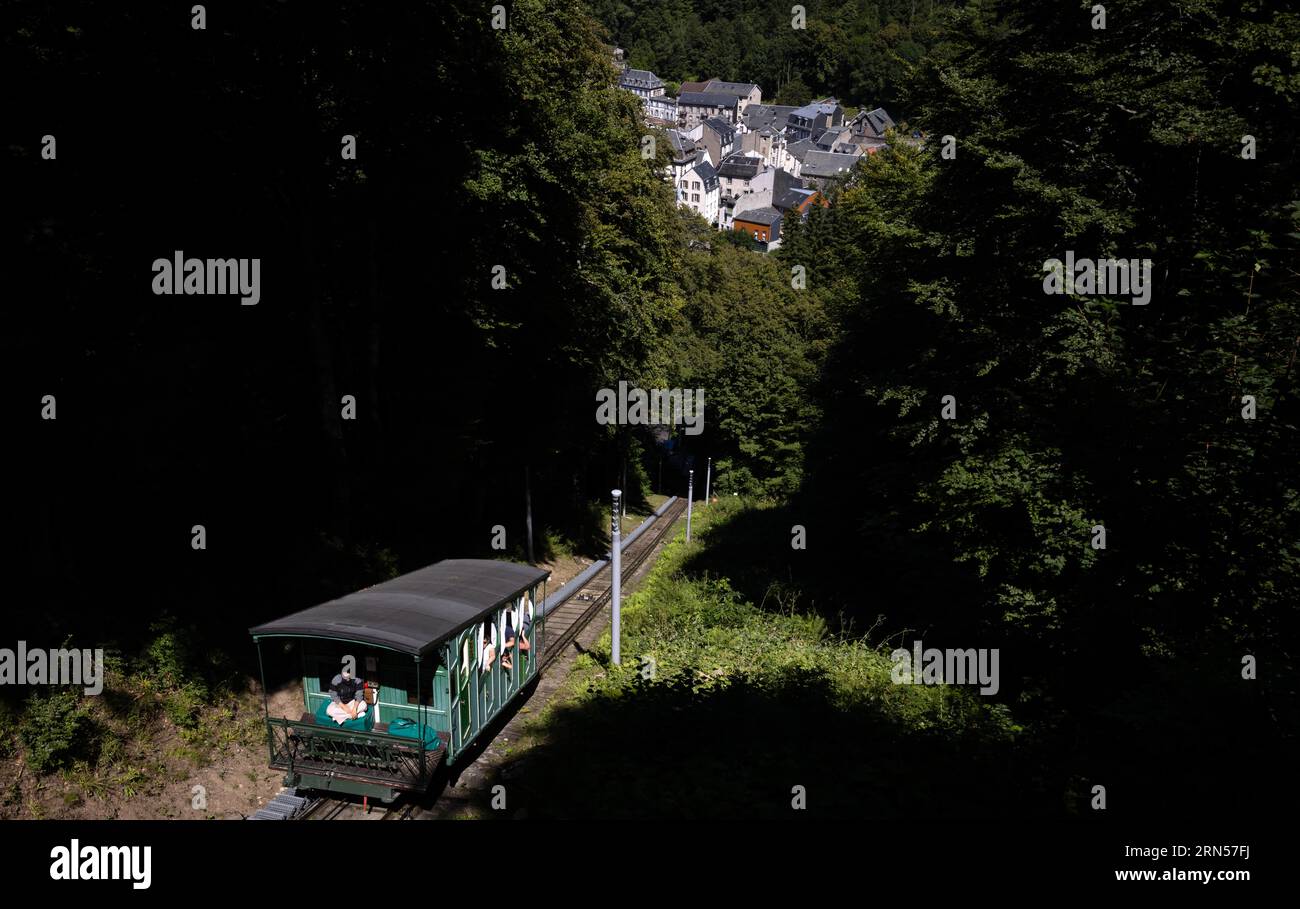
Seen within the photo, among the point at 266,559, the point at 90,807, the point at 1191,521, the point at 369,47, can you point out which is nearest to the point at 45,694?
the point at 90,807

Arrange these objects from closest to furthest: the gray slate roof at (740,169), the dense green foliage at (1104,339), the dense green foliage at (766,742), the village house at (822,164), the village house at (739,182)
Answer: the dense green foliage at (766,742) < the dense green foliage at (1104,339) < the gray slate roof at (740,169) < the village house at (739,182) < the village house at (822,164)

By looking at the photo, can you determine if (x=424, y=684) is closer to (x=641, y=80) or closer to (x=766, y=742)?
(x=766, y=742)

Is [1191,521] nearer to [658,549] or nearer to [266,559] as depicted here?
[266,559]

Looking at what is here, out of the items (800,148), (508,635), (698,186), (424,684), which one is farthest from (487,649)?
(800,148)

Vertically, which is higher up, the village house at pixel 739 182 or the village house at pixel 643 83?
the village house at pixel 643 83

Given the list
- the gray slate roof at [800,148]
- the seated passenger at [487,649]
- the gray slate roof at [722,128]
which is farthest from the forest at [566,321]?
the gray slate roof at [800,148]

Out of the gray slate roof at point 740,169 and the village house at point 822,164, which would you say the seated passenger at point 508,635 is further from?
the village house at point 822,164

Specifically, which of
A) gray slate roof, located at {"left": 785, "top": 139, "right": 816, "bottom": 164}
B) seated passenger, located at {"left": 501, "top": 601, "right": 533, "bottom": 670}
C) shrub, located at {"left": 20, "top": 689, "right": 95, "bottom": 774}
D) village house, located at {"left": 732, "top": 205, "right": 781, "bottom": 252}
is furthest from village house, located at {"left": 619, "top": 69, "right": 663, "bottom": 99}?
shrub, located at {"left": 20, "top": 689, "right": 95, "bottom": 774}

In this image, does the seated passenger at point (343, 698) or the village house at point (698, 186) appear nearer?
the seated passenger at point (343, 698)
